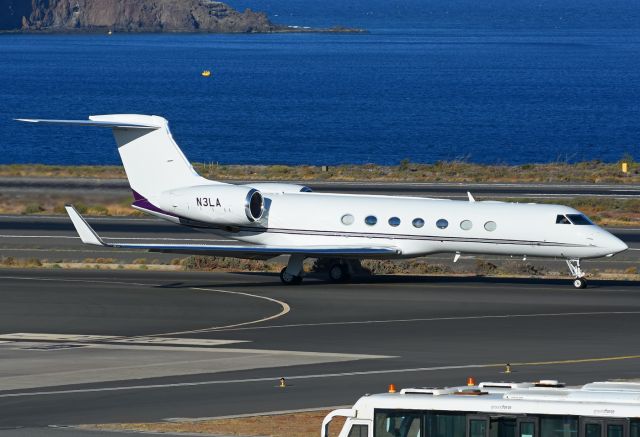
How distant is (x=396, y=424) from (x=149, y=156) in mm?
31422

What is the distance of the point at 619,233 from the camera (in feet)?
183

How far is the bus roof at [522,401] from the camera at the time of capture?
13281mm

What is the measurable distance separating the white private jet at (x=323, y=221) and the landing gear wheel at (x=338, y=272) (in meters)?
0.03

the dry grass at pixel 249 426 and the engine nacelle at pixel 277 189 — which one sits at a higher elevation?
the engine nacelle at pixel 277 189

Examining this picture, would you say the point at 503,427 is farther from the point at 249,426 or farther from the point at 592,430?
the point at 249,426

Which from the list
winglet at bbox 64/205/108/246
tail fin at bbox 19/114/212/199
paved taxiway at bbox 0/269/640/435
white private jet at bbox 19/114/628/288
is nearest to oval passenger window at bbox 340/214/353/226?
white private jet at bbox 19/114/628/288

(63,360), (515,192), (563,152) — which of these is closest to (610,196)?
(515,192)

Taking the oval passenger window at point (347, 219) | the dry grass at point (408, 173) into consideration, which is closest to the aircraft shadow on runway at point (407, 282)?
the oval passenger window at point (347, 219)

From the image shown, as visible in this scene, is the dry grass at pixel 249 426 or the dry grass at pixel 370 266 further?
the dry grass at pixel 370 266

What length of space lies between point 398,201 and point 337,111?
13389cm

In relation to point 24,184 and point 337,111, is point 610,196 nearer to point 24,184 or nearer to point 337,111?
point 24,184

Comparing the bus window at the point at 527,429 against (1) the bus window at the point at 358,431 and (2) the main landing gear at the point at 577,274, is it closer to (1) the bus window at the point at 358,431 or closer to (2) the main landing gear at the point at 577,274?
(1) the bus window at the point at 358,431

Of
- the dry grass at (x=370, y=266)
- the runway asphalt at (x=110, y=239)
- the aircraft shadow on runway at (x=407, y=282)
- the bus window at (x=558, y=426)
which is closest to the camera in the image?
the bus window at (x=558, y=426)

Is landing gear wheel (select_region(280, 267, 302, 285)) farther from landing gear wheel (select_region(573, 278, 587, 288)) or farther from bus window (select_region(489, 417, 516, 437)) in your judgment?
bus window (select_region(489, 417, 516, 437))
